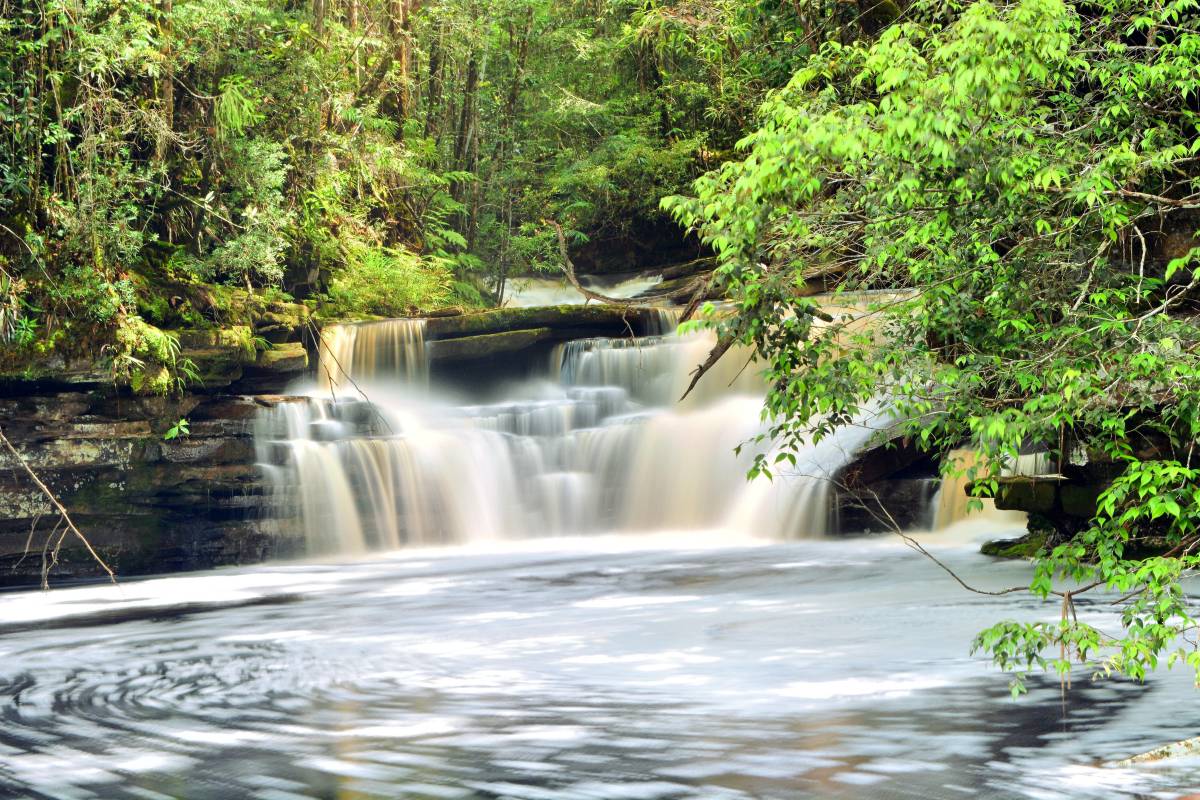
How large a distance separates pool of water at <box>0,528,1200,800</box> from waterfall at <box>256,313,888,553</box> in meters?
2.29

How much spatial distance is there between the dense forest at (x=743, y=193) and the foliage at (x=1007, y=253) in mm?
26

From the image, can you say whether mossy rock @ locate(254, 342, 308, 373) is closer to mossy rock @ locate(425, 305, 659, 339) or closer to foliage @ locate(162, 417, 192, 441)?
foliage @ locate(162, 417, 192, 441)

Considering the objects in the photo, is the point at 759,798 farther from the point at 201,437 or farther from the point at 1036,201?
the point at 201,437

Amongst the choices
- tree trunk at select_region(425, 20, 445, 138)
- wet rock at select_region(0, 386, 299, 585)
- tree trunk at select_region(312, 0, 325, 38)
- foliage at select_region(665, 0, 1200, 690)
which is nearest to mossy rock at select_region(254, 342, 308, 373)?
wet rock at select_region(0, 386, 299, 585)

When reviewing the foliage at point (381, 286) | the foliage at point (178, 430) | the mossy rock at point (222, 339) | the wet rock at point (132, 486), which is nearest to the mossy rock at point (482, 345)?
the foliage at point (381, 286)

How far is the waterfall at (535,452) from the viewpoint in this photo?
1503cm

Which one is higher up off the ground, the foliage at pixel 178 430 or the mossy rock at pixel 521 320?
the mossy rock at pixel 521 320

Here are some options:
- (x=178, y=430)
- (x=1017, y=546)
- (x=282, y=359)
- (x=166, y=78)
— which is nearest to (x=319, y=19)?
(x=166, y=78)

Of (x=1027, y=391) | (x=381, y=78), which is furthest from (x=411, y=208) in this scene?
(x=1027, y=391)

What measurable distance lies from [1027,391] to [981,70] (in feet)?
6.58

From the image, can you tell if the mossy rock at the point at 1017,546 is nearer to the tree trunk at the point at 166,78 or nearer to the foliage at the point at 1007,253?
the foliage at the point at 1007,253

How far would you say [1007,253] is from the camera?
6.41m

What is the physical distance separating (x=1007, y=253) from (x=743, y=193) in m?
1.48

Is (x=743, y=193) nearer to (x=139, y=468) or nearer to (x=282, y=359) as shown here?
(x=139, y=468)
